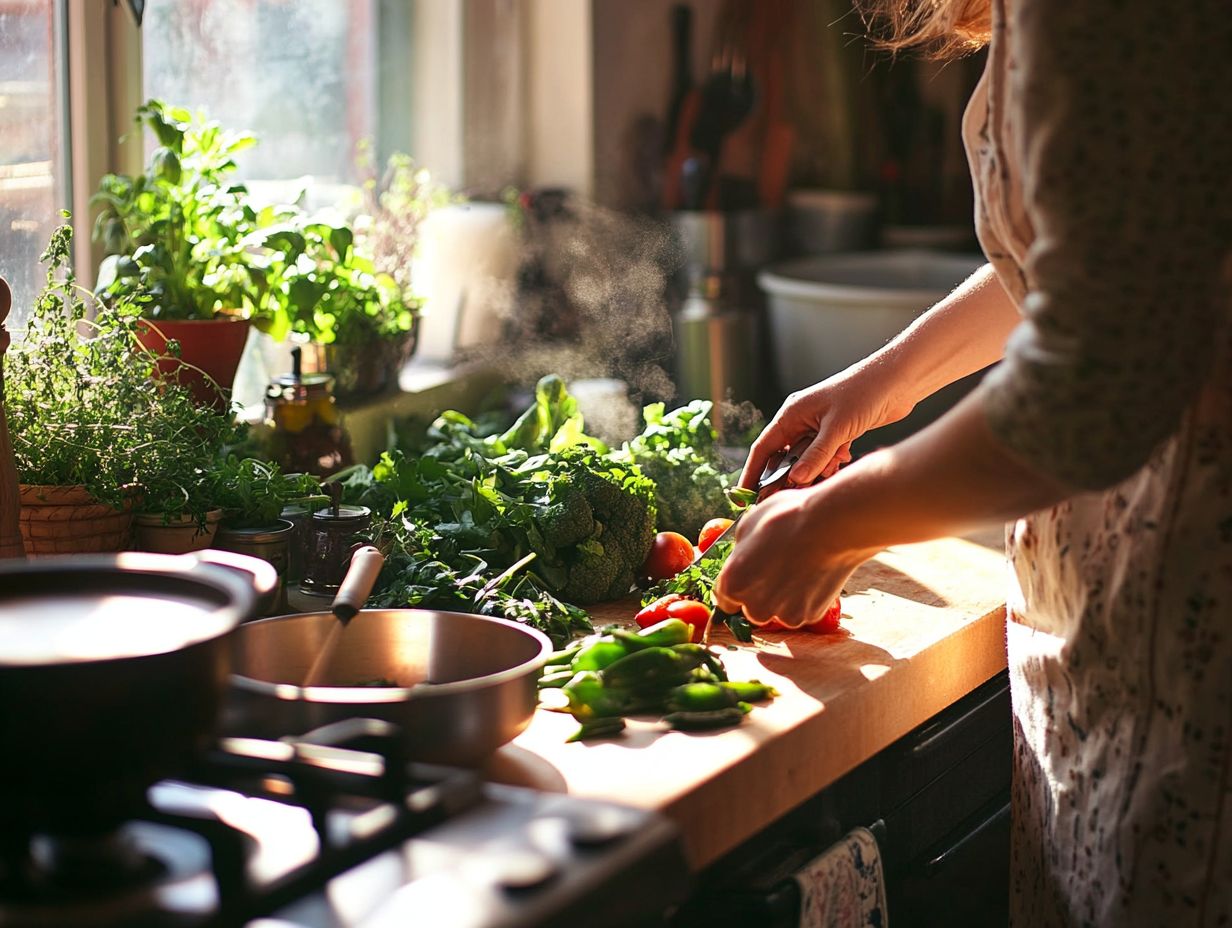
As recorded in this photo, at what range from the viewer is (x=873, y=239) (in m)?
3.48

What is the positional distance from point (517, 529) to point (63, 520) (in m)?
0.48

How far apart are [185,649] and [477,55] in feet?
6.87

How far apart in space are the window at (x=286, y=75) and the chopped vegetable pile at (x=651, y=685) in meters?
1.04

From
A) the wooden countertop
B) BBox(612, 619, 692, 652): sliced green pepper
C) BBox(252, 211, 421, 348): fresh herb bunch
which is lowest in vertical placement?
the wooden countertop

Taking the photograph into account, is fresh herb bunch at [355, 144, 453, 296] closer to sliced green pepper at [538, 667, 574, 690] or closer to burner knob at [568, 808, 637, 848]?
sliced green pepper at [538, 667, 574, 690]

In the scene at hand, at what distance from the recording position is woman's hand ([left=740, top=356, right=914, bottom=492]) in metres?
1.51

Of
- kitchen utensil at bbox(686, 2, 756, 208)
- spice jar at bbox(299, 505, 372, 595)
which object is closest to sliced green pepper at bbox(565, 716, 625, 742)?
spice jar at bbox(299, 505, 372, 595)

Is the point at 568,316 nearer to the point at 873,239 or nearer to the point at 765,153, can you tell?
the point at 765,153

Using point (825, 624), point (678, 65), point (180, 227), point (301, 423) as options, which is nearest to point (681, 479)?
point (825, 624)

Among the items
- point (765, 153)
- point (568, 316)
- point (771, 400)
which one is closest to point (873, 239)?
point (765, 153)

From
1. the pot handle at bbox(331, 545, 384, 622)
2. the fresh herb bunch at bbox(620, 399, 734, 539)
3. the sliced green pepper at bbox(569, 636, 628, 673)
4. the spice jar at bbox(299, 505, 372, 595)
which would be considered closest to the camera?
the pot handle at bbox(331, 545, 384, 622)

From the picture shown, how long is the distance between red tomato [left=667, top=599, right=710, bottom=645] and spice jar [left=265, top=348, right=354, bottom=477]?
0.56 meters

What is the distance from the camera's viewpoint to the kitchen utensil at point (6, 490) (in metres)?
1.30

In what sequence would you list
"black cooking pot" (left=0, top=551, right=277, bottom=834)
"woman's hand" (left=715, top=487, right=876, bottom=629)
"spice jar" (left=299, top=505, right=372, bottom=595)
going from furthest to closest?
"spice jar" (left=299, top=505, right=372, bottom=595) < "woman's hand" (left=715, top=487, right=876, bottom=629) < "black cooking pot" (left=0, top=551, right=277, bottom=834)
